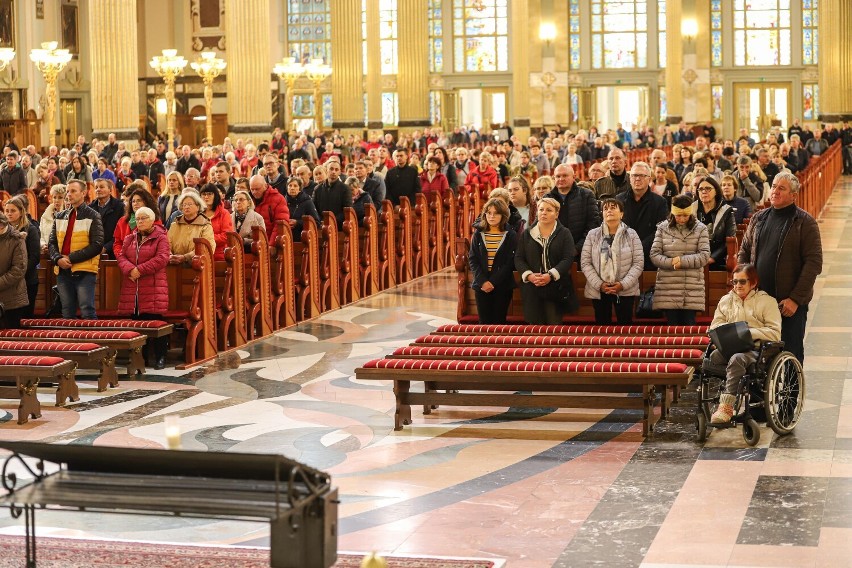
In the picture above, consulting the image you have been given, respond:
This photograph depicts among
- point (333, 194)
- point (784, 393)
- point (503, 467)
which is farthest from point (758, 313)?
point (333, 194)

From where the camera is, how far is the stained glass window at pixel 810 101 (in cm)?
4756

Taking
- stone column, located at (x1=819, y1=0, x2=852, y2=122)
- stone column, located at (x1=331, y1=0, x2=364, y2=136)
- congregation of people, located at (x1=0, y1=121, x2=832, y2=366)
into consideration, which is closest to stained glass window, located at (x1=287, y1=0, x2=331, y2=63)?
stone column, located at (x1=331, y1=0, x2=364, y2=136)

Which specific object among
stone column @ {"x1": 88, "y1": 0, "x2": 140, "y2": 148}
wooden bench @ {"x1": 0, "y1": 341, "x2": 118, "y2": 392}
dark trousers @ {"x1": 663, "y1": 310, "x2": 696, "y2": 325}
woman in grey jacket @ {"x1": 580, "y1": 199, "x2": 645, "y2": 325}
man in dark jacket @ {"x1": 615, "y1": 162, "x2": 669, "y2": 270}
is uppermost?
stone column @ {"x1": 88, "y1": 0, "x2": 140, "y2": 148}

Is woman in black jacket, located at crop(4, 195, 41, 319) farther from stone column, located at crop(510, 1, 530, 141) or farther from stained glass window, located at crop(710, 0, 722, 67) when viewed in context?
stained glass window, located at crop(710, 0, 722, 67)

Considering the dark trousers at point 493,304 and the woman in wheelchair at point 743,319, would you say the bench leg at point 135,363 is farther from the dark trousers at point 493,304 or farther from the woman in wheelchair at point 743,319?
the woman in wheelchair at point 743,319

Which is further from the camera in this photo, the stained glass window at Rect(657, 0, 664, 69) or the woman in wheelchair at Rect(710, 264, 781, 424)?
the stained glass window at Rect(657, 0, 664, 69)

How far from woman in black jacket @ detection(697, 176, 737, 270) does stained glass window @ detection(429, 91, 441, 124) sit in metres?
37.9

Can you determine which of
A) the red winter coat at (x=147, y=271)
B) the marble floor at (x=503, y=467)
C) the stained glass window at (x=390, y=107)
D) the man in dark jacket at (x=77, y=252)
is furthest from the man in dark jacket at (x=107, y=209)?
the stained glass window at (x=390, y=107)

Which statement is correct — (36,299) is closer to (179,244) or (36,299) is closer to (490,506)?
(179,244)

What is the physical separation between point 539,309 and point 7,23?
28743mm

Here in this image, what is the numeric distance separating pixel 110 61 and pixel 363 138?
46.2 ft

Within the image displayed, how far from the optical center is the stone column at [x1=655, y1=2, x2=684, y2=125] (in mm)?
41875

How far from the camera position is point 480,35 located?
48.2 meters

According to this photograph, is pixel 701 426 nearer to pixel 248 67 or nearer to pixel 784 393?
pixel 784 393
